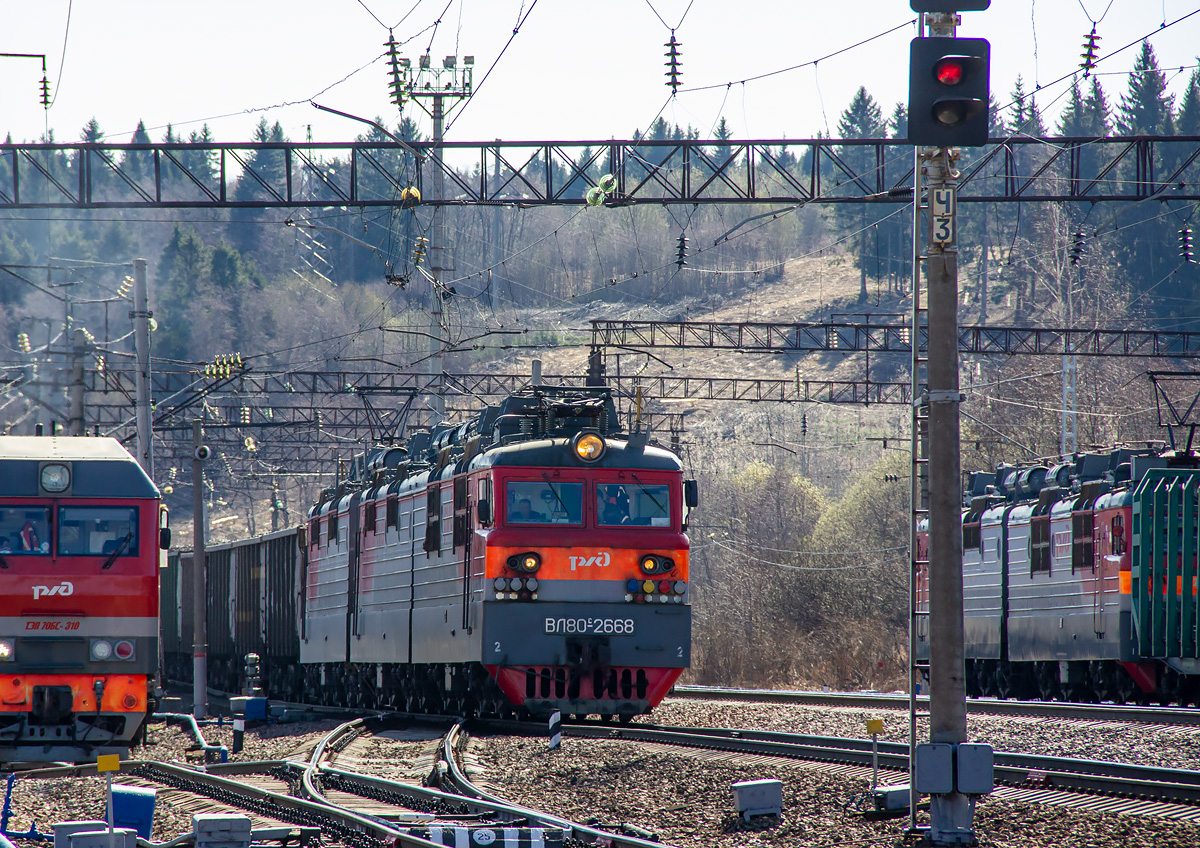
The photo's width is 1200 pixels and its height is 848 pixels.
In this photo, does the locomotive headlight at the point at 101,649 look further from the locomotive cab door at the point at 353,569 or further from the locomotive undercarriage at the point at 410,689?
the locomotive cab door at the point at 353,569

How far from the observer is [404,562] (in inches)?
837

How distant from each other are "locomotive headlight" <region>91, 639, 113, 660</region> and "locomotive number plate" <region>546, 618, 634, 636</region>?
17.6 ft

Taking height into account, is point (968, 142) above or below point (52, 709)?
above

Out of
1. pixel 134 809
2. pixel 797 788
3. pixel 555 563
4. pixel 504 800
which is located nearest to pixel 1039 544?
pixel 555 563

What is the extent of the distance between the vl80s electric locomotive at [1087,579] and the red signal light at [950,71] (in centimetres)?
1331

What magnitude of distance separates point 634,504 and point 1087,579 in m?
8.90

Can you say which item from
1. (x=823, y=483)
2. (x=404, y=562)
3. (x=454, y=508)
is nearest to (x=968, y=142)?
(x=454, y=508)

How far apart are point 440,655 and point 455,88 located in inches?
638

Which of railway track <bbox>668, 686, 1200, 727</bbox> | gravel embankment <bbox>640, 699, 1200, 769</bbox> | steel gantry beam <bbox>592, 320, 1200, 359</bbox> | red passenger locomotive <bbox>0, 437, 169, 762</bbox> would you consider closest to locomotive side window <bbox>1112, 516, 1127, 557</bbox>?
railway track <bbox>668, 686, 1200, 727</bbox>

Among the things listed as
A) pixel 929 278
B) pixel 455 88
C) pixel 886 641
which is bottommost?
pixel 886 641

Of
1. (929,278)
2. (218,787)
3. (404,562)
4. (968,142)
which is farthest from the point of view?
(404,562)

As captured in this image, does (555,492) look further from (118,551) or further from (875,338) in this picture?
(875,338)

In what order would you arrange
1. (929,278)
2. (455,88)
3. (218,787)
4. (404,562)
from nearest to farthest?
(929,278) < (218,787) < (404,562) < (455,88)

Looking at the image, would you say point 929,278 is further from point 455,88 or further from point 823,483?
point 823,483
